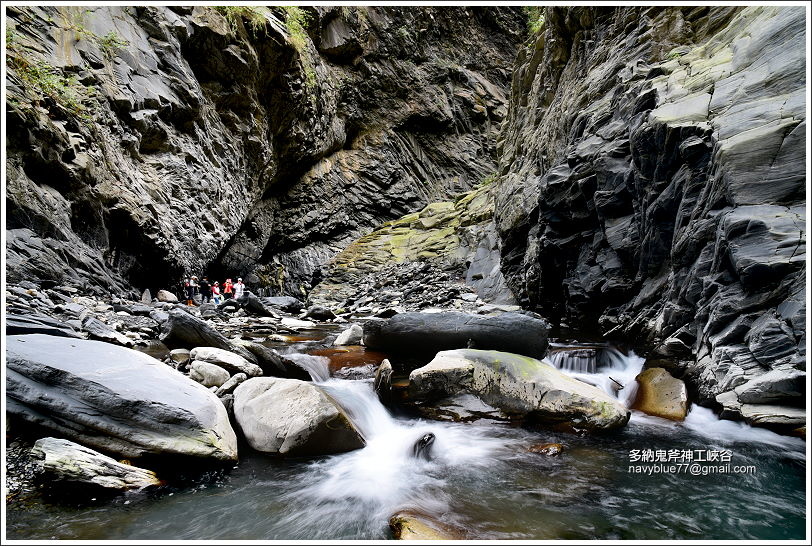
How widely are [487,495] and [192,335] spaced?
486 cm

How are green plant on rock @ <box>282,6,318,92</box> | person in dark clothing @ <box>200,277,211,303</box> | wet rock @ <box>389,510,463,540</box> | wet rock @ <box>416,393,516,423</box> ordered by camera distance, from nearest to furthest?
wet rock @ <box>389,510,463,540</box> < wet rock @ <box>416,393,516,423</box> < person in dark clothing @ <box>200,277,211,303</box> < green plant on rock @ <box>282,6,318,92</box>

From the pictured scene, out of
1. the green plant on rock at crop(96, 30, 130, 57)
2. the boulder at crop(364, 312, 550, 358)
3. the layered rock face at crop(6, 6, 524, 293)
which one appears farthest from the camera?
the green plant on rock at crop(96, 30, 130, 57)

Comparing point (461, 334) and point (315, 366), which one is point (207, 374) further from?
point (461, 334)

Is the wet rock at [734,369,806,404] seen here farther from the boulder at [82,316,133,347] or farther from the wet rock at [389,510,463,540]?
the boulder at [82,316,133,347]

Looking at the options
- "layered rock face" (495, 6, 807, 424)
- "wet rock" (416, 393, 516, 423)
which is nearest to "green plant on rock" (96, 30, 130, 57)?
"layered rock face" (495, 6, 807, 424)

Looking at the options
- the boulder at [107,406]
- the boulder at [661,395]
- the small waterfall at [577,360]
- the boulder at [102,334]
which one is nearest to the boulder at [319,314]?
the boulder at [102,334]

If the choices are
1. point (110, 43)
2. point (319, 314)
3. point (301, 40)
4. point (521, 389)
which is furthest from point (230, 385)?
point (301, 40)

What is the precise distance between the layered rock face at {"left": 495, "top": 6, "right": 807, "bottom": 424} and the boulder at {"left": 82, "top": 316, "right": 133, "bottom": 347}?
7.98 meters

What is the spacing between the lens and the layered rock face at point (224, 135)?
1006 cm

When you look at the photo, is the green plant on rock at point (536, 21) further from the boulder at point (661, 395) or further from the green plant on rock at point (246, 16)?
the boulder at point (661, 395)

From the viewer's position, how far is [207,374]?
455 cm

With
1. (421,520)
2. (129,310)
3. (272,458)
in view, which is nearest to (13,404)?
(272,458)

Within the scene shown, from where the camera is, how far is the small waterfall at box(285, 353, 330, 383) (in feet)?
18.9

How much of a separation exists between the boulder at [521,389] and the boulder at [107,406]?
2554 mm
